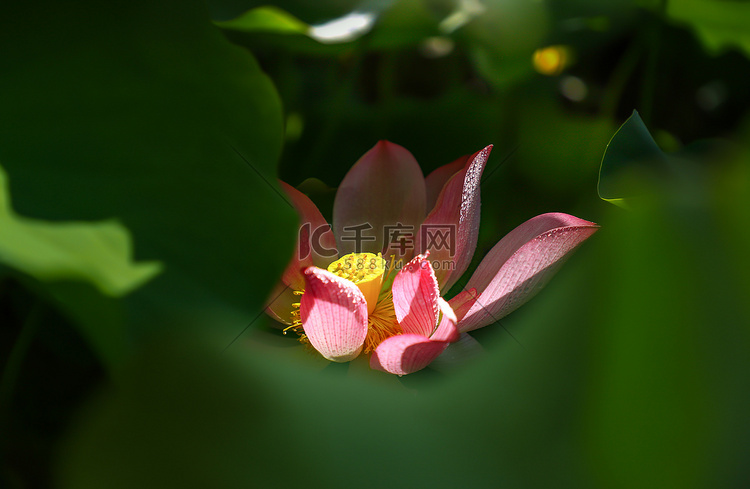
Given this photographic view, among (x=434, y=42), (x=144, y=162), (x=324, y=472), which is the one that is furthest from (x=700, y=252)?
(x=434, y=42)

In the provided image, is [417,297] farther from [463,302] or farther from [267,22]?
[267,22]

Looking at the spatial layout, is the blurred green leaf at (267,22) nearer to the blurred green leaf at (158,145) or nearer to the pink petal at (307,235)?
the blurred green leaf at (158,145)

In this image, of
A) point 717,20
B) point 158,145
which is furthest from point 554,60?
point 158,145

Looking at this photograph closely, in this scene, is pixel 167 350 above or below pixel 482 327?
above

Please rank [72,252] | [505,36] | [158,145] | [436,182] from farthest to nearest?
[505,36] < [436,182] < [158,145] < [72,252]

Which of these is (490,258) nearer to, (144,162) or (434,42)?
(144,162)

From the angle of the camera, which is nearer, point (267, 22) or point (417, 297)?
point (417, 297)

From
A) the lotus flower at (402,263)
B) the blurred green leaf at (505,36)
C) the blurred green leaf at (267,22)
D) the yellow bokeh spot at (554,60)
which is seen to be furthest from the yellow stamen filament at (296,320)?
the yellow bokeh spot at (554,60)
